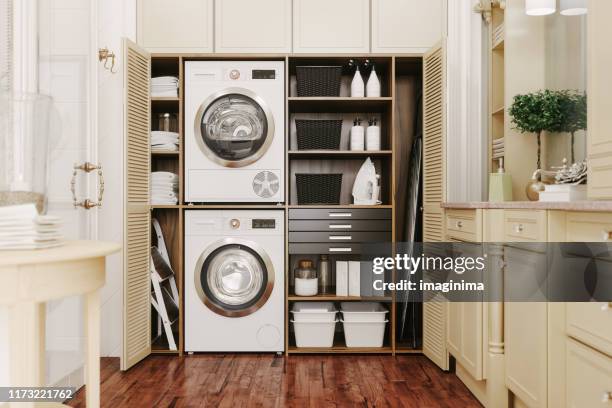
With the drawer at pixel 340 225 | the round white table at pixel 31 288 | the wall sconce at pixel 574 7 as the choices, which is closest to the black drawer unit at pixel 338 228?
the drawer at pixel 340 225

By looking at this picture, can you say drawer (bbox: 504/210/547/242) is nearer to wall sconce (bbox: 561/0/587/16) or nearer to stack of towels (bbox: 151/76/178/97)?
wall sconce (bbox: 561/0/587/16)

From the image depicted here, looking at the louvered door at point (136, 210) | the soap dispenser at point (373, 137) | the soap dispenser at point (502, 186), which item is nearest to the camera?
the soap dispenser at point (502, 186)

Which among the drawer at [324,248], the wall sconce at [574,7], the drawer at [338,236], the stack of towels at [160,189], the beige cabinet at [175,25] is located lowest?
the drawer at [324,248]

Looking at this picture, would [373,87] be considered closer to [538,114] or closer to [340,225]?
[340,225]

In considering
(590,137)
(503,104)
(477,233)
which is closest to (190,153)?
(477,233)

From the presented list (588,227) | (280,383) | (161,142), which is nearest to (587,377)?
(588,227)

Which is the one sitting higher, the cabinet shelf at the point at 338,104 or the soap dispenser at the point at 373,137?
the cabinet shelf at the point at 338,104

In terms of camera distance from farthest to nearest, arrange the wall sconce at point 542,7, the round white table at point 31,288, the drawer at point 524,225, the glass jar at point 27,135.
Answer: the wall sconce at point 542,7 → the drawer at point 524,225 → the glass jar at point 27,135 → the round white table at point 31,288

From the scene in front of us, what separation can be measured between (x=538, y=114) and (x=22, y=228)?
2317 mm

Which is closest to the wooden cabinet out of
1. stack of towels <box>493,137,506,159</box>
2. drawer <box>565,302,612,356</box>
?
drawer <box>565,302,612,356</box>

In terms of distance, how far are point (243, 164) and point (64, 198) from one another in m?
1.10

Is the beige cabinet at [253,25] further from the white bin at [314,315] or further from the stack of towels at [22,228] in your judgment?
the stack of towels at [22,228]

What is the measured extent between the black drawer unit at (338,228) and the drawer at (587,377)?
157cm

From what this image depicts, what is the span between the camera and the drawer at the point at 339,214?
10.4 feet
